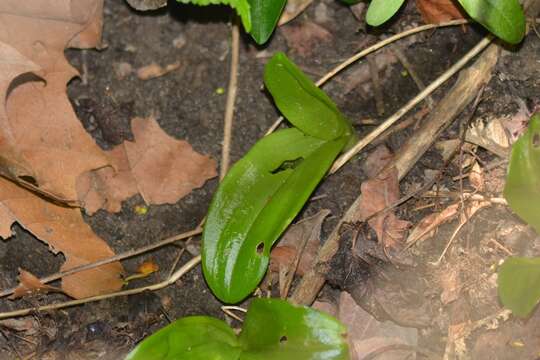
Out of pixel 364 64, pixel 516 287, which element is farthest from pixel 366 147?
pixel 516 287

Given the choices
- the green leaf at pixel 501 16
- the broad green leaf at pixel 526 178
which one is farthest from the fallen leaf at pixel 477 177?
the green leaf at pixel 501 16

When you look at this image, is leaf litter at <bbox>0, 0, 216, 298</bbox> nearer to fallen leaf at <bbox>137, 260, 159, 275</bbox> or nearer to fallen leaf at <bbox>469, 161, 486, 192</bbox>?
fallen leaf at <bbox>137, 260, 159, 275</bbox>

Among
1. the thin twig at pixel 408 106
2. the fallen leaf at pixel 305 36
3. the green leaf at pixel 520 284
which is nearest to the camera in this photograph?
the green leaf at pixel 520 284

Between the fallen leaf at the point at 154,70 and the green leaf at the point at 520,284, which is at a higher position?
the fallen leaf at the point at 154,70

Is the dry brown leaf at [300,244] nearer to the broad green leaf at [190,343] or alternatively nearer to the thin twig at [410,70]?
the broad green leaf at [190,343]

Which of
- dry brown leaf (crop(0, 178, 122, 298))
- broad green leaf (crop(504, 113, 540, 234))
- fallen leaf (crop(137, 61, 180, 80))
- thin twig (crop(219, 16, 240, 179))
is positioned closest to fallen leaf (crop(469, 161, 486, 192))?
broad green leaf (crop(504, 113, 540, 234))

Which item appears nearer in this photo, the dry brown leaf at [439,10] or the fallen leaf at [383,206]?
the fallen leaf at [383,206]
